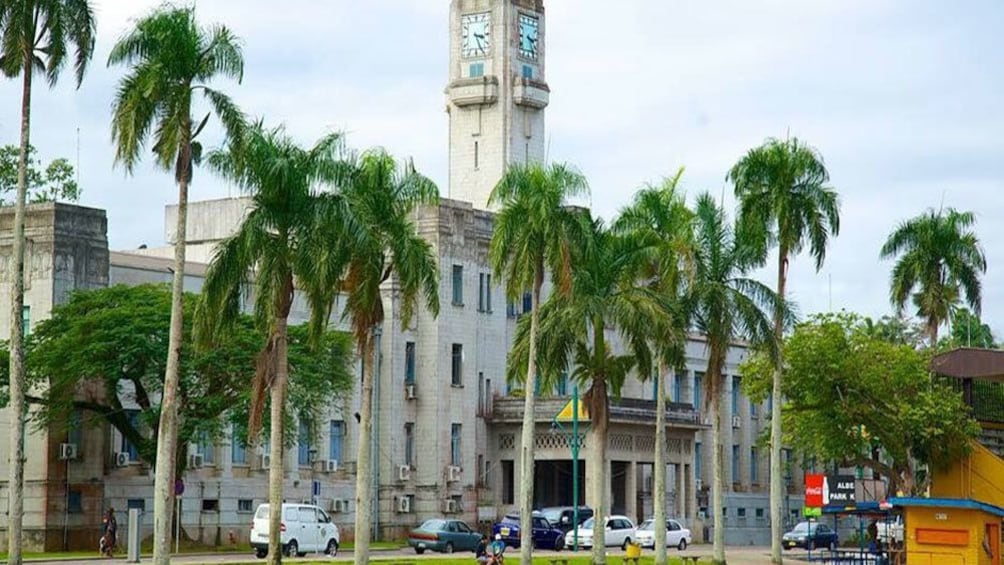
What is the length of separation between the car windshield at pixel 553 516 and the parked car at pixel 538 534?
6.98ft

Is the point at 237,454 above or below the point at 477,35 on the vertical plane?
below

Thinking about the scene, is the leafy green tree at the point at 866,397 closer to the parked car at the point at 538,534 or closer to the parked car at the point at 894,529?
the parked car at the point at 894,529

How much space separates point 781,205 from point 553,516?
2418 centimetres

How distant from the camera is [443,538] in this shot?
234 feet

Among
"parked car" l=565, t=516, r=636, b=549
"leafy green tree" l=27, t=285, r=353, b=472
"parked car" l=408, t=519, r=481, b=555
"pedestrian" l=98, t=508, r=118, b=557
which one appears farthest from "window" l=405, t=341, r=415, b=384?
"pedestrian" l=98, t=508, r=118, b=557

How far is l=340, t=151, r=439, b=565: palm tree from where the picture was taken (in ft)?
152

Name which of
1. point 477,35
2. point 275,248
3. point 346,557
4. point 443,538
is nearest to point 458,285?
point 443,538

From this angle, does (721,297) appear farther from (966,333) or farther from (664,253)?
(966,333)

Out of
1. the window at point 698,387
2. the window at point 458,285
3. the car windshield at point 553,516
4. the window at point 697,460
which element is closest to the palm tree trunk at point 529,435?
the car windshield at point 553,516

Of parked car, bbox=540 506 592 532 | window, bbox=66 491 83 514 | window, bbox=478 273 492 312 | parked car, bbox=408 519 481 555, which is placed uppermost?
window, bbox=478 273 492 312

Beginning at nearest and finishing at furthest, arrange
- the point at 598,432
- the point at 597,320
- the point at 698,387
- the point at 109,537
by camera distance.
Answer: the point at 597,320 < the point at 598,432 < the point at 109,537 < the point at 698,387

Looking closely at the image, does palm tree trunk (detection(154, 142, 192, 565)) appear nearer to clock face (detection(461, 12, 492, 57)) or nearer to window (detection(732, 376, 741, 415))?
clock face (detection(461, 12, 492, 57))

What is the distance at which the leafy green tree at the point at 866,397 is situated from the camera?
62.7m

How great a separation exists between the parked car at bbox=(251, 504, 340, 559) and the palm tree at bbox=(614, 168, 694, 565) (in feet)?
48.1
